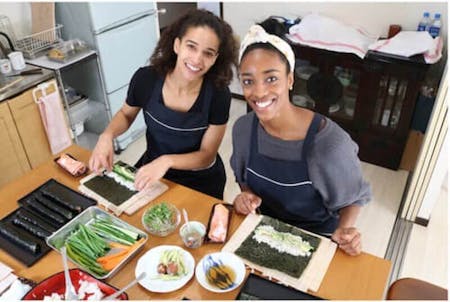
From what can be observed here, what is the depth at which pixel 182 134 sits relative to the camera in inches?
66.4

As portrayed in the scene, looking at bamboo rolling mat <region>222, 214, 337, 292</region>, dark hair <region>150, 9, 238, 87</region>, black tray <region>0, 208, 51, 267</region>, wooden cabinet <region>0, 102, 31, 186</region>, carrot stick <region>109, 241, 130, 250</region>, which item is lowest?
wooden cabinet <region>0, 102, 31, 186</region>

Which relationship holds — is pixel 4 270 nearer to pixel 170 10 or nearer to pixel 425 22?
pixel 425 22

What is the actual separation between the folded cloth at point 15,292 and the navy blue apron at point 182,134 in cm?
82

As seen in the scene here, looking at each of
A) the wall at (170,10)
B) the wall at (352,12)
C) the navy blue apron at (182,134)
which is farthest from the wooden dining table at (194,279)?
the wall at (170,10)

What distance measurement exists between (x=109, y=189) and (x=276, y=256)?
0.64m

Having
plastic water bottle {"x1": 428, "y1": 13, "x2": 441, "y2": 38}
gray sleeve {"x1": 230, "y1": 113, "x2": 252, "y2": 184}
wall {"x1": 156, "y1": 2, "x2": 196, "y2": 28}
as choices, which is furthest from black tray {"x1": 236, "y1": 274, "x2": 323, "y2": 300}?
wall {"x1": 156, "y1": 2, "x2": 196, "y2": 28}

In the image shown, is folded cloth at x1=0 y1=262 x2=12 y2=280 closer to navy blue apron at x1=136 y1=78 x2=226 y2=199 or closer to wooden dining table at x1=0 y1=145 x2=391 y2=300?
wooden dining table at x1=0 y1=145 x2=391 y2=300

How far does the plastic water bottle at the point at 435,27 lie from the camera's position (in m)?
2.54

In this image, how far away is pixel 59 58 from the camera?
8.21 ft

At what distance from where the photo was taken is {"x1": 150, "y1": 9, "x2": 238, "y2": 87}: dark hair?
152 centimetres

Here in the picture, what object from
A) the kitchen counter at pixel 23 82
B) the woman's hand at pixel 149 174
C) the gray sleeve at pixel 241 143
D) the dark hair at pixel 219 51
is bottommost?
the kitchen counter at pixel 23 82

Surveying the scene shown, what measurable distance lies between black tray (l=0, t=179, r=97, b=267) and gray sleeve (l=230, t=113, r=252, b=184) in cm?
52

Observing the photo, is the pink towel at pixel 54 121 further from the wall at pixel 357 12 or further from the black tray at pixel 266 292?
the black tray at pixel 266 292

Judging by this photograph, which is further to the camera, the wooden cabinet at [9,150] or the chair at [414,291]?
the wooden cabinet at [9,150]
